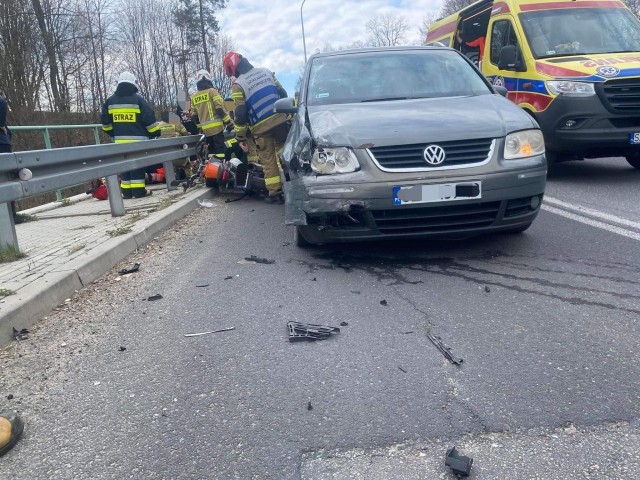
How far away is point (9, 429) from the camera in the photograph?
2455mm

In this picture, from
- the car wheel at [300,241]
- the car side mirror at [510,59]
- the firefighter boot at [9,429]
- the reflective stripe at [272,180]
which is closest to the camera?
the firefighter boot at [9,429]

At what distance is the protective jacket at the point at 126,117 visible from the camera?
9.30 metres

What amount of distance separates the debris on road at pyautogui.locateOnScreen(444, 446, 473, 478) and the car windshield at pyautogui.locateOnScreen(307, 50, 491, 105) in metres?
3.87

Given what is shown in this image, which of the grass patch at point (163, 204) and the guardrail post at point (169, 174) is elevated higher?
the guardrail post at point (169, 174)

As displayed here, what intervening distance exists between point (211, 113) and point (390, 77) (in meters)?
5.08

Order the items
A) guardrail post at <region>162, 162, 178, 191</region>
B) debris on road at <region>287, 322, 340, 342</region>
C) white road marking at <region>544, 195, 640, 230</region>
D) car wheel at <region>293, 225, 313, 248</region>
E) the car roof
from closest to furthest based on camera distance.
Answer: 1. debris on road at <region>287, 322, 340, 342</region>
2. car wheel at <region>293, 225, 313, 248</region>
3. white road marking at <region>544, 195, 640, 230</region>
4. the car roof
5. guardrail post at <region>162, 162, 178, 191</region>

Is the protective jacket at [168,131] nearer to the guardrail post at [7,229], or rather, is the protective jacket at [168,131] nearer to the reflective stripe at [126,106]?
the reflective stripe at [126,106]

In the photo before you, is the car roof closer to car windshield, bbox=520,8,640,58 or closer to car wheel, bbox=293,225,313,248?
car wheel, bbox=293,225,313,248

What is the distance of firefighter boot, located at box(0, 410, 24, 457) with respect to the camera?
7.84 ft

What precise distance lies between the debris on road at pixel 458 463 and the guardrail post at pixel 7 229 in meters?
4.20

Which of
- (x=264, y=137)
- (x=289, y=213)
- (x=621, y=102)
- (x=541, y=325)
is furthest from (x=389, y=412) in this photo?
(x=621, y=102)

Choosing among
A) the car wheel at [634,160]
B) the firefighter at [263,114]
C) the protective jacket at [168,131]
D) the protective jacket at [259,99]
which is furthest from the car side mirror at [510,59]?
the protective jacket at [168,131]

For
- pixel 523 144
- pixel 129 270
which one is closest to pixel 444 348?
pixel 523 144

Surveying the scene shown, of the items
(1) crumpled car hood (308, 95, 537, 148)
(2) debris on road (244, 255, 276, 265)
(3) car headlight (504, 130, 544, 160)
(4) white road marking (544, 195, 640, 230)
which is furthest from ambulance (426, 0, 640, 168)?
(2) debris on road (244, 255, 276, 265)
